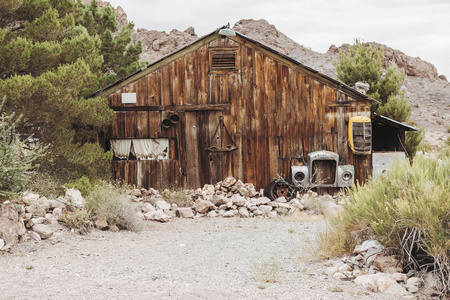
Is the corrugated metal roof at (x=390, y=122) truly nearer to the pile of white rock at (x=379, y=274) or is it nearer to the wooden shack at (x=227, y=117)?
the wooden shack at (x=227, y=117)

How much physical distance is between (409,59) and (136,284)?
71139 mm

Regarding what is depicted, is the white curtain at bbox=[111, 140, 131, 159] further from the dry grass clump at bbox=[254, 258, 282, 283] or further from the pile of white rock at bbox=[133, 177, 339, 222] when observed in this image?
the dry grass clump at bbox=[254, 258, 282, 283]

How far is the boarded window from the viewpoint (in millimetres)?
16156

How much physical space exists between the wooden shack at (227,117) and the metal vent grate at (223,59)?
35 mm

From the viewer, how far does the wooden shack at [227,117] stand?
52.7ft

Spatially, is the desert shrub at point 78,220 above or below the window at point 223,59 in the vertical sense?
below

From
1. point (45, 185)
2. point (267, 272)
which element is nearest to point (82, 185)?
point (45, 185)

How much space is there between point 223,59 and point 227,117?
2033mm

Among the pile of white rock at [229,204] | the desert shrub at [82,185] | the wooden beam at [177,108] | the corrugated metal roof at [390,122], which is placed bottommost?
the pile of white rock at [229,204]

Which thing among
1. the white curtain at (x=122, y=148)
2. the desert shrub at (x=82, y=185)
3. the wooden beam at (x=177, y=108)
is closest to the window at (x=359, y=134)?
the wooden beam at (x=177, y=108)

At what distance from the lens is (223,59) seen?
1617 cm

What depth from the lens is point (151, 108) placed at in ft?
52.5

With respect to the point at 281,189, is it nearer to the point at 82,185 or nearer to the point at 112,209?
the point at 82,185

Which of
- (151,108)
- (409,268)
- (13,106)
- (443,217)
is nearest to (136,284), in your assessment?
(409,268)
